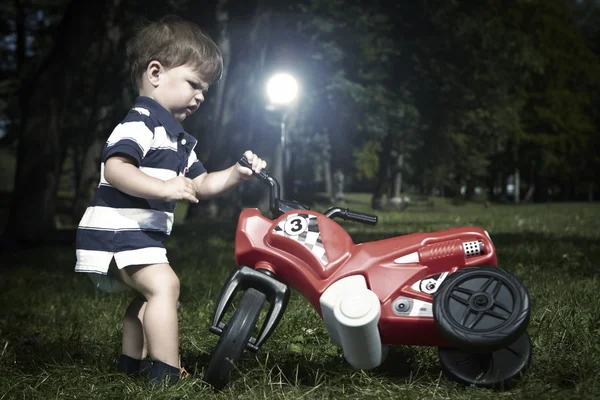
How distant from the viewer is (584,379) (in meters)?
2.54

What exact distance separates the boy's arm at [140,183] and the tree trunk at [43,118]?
7.91 m

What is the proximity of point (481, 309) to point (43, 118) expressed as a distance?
8997 millimetres

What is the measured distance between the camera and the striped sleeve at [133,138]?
113 inches

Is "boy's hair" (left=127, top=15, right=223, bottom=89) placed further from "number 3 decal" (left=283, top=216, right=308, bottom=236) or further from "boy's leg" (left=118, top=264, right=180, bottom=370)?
"boy's leg" (left=118, top=264, right=180, bottom=370)

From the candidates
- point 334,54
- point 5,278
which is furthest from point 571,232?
point 334,54

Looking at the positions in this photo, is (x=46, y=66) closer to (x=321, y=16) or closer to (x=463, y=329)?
(x=463, y=329)

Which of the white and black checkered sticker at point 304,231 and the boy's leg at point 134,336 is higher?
the white and black checkered sticker at point 304,231

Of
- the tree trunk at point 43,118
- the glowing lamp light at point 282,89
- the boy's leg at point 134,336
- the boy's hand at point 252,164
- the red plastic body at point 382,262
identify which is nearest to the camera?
the red plastic body at point 382,262

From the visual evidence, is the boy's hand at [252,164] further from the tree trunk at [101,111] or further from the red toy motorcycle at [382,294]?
the tree trunk at [101,111]

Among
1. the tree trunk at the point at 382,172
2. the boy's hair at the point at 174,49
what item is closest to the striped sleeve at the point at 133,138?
the boy's hair at the point at 174,49

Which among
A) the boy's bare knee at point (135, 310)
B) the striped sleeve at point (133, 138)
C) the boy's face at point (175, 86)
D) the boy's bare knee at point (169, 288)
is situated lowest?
the boy's bare knee at point (135, 310)

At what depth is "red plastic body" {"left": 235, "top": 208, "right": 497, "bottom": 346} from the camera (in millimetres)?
2662

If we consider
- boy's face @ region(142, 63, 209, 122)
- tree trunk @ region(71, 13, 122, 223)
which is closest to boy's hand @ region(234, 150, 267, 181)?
boy's face @ region(142, 63, 209, 122)

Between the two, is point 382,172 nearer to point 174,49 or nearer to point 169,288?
point 174,49
